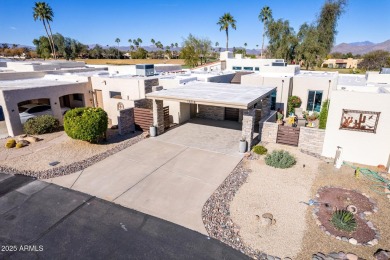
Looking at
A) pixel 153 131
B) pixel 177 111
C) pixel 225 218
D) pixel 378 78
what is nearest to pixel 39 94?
pixel 153 131

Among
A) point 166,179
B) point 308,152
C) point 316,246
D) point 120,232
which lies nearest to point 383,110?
point 308,152

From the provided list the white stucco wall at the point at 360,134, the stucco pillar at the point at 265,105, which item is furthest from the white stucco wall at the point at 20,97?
the white stucco wall at the point at 360,134

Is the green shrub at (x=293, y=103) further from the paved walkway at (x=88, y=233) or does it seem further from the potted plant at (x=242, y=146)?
the paved walkway at (x=88, y=233)

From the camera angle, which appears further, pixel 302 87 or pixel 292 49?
pixel 292 49

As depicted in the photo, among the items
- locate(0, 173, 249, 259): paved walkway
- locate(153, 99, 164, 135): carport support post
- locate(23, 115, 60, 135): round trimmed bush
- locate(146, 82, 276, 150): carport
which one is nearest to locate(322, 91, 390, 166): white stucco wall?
locate(146, 82, 276, 150): carport

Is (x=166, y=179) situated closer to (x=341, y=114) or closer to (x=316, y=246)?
(x=316, y=246)

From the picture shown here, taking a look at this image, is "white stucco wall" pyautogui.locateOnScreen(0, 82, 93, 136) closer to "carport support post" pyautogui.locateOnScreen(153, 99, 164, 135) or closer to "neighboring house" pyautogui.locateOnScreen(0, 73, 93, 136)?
"neighboring house" pyautogui.locateOnScreen(0, 73, 93, 136)
